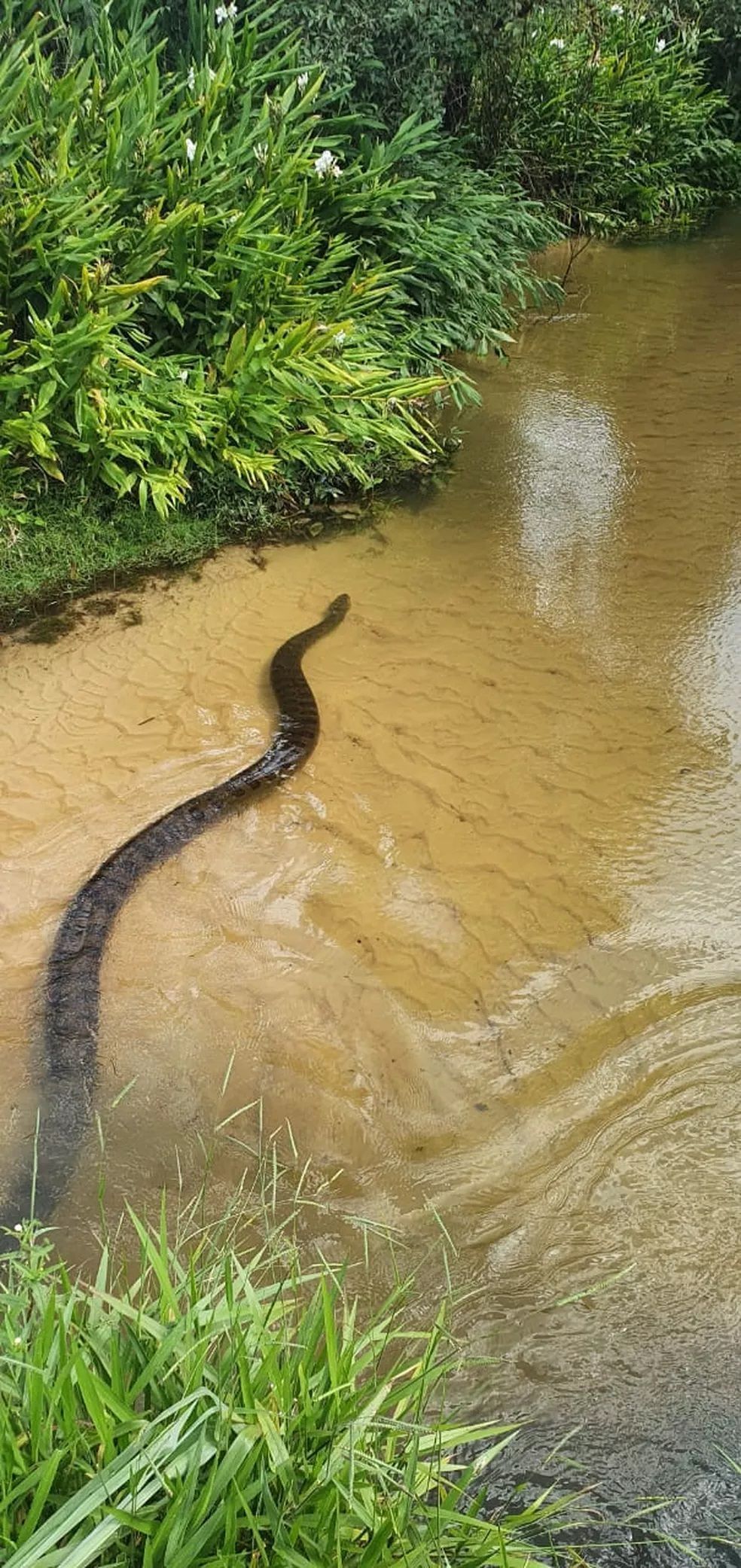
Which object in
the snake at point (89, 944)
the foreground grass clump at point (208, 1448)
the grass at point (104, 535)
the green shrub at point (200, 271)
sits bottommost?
the snake at point (89, 944)

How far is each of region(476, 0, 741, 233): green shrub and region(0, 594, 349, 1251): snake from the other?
19.0 feet

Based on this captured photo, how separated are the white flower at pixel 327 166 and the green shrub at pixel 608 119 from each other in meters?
2.44

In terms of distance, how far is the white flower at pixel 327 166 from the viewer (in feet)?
19.1

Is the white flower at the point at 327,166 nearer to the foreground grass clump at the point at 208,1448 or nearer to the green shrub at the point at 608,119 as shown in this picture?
the green shrub at the point at 608,119

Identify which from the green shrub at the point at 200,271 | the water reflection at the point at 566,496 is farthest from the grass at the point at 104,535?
the water reflection at the point at 566,496

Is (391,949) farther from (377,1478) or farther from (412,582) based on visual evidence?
(412,582)

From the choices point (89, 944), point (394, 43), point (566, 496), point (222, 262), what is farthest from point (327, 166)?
point (89, 944)

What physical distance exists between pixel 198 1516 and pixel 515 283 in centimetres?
711

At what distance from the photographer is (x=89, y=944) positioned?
3.52 meters

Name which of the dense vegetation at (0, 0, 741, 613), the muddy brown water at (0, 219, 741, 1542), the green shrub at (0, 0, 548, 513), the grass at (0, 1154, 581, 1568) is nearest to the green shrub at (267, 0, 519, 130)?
the dense vegetation at (0, 0, 741, 613)

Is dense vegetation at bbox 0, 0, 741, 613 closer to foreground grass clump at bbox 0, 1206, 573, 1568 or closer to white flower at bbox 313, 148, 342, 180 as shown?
white flower at bbox 313, 148, 342, 180

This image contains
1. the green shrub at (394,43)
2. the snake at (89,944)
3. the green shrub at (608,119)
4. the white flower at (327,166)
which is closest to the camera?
the snake at (89,944)

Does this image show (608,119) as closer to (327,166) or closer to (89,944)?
(327,166)

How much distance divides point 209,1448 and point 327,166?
6.13m
